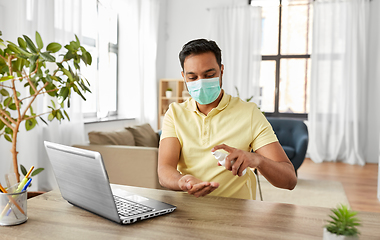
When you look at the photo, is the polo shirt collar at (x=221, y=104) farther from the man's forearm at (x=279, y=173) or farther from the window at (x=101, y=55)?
the window at (x=101, y=55)

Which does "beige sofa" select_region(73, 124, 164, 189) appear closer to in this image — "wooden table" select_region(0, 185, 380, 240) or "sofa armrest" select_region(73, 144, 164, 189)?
"sofa armrest" select_region(73, 144, 164, 189)

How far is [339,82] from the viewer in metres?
5.79

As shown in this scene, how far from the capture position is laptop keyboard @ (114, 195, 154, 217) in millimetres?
963

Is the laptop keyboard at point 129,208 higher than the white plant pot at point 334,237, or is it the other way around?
the white plant pot at point 334,237

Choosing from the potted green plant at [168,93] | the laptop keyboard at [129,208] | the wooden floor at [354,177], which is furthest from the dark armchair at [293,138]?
the laptop keyboard at [129,208]

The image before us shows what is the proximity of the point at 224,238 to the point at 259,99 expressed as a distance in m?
5.62

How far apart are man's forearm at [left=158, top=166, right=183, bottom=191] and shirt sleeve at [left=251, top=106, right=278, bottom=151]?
0.34 metres

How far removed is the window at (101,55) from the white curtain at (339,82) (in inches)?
129

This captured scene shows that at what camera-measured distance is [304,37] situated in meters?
6.12

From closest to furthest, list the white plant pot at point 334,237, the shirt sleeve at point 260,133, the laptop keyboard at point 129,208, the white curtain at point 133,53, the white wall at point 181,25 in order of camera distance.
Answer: the white plant pot at point 334,237, the laptop keyboard at point 129,208, the shirt sleeve at point 260,133, the white curtain at point 133,53, the white wall at point 181,25

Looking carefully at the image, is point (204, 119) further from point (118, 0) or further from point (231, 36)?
point (231, 36)

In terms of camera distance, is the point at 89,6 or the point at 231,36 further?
the point at 231,36

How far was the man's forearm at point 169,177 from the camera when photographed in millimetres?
1301

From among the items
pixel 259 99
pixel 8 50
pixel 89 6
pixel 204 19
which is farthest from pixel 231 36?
pixel 8 50
